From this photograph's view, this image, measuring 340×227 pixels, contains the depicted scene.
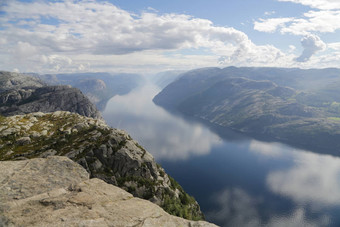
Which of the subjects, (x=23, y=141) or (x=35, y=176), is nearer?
(x=35, y=176)

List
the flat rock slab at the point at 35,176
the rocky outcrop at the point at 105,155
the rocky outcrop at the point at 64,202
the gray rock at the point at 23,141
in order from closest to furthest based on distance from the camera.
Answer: the rocky outcrop at the point at 64,202 → the flat rock slab at the point at 35,176 → the rocky outcrop at the point at 105,155 → the gray rock at the point at 23,141

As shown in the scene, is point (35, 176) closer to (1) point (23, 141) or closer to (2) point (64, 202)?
(2) point (64, 202)

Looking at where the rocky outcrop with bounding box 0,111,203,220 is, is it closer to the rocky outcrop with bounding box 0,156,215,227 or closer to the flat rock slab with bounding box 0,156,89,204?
the flat rock slab with bounding box 0,156,89,204

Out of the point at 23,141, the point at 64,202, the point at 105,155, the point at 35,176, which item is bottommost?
the point at 23,141

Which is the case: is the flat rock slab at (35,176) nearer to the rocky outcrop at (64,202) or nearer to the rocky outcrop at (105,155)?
the rocky outcrop at (64,202)

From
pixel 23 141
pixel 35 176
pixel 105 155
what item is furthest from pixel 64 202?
pixel 23 141

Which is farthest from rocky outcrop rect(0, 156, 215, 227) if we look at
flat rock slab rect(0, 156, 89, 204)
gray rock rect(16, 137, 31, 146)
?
gray rock rect(16, 137, 31, 146)

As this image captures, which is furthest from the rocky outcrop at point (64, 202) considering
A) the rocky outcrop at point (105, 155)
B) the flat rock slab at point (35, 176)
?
the rocky outcrop at point (105, 155)

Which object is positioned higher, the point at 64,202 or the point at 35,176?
the point at 64,202
